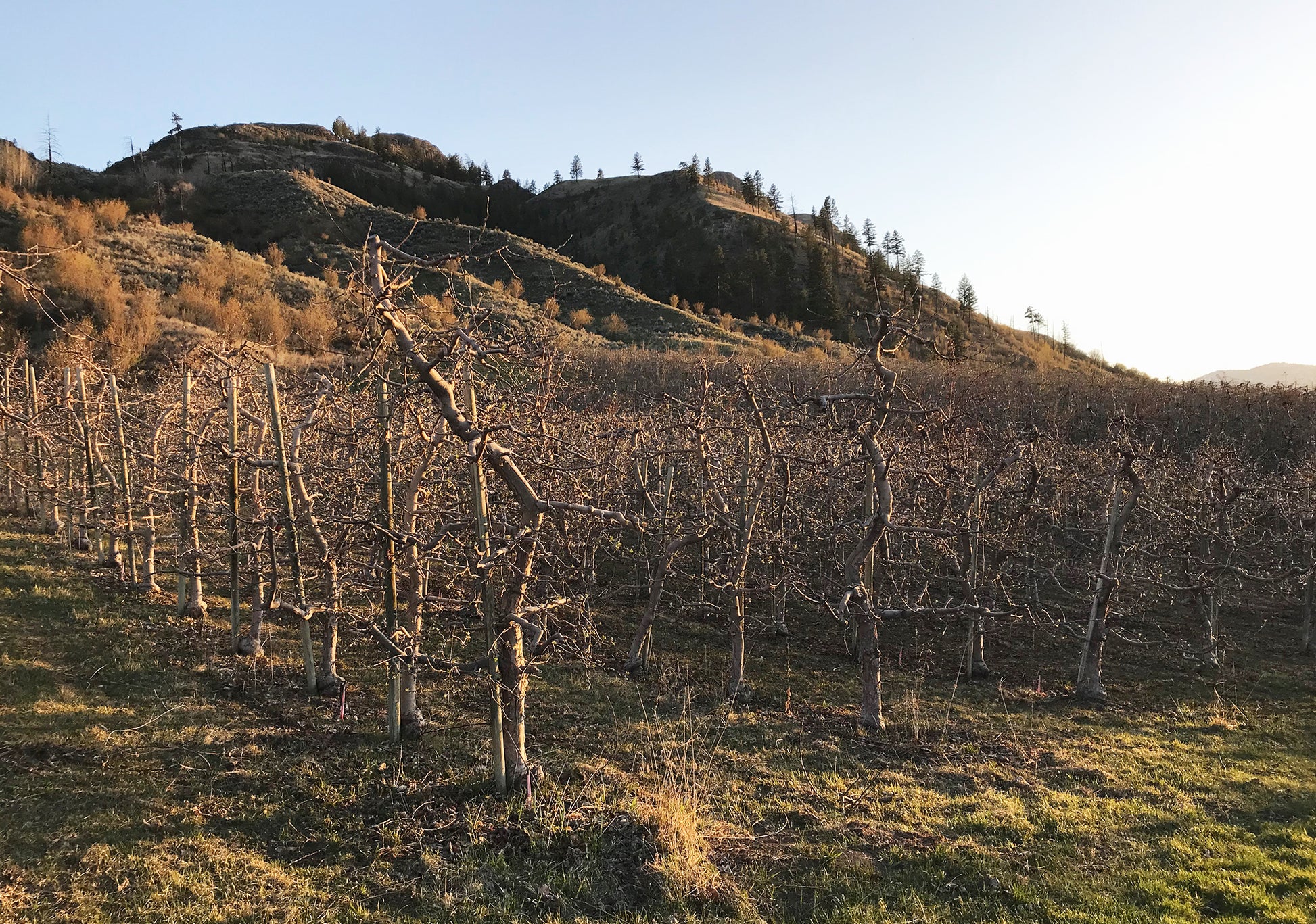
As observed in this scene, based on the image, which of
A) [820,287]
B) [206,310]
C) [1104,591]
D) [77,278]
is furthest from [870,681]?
[820,287]

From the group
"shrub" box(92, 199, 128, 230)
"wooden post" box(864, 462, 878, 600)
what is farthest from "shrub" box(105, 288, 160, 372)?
"wooden post" box(864, 462, 878, 600)

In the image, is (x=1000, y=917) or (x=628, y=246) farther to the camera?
(x=628, y=246)

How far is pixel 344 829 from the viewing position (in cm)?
469

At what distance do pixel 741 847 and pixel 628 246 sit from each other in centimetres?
9171

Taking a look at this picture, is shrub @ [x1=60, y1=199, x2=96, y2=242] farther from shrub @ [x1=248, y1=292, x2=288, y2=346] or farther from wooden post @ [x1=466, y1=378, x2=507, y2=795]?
wooden post @ [x1=466, y1=378, x2=507, y2=795]

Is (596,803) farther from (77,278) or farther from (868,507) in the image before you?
(77,278)

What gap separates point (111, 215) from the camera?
3500cm

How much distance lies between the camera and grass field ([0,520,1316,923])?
13.7 feet

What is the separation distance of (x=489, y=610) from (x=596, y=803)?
165 cm

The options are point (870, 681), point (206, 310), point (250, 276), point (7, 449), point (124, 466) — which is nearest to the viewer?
point (870, 681)

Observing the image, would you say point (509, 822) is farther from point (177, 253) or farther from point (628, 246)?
point (628, 246)

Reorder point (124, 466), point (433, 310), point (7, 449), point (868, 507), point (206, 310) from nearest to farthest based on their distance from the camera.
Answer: point (433, 310) → point (868, 507) → point (124, 466) → point (7, 449) → point (206, 310)

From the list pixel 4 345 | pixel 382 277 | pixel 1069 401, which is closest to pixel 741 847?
pixel 382 277

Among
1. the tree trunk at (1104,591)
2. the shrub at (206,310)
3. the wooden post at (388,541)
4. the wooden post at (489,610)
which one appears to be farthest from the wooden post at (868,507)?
the shrub at (206,310)
